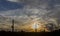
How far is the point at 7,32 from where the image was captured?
22.5 m

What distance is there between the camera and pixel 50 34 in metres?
22.8

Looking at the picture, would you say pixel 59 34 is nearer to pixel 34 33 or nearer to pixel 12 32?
pixel 34 33

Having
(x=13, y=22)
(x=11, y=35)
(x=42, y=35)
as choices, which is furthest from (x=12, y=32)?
(x=42, y=35)

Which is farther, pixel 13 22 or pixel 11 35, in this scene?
pixel 13 22

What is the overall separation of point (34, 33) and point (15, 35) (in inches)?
105

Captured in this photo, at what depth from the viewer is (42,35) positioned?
22891mm

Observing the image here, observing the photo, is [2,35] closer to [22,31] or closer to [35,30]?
→ [22,31]

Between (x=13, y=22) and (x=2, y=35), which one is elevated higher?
(x=13, y=22)

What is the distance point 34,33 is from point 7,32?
3.74 meters

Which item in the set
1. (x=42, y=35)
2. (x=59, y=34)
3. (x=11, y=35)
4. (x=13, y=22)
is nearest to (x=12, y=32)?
(x=11, y=35)

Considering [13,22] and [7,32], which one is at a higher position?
[13,22]

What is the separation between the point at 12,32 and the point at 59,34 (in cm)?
648

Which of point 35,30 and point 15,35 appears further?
point 35,30

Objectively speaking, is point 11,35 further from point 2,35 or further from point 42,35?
point 42,35
